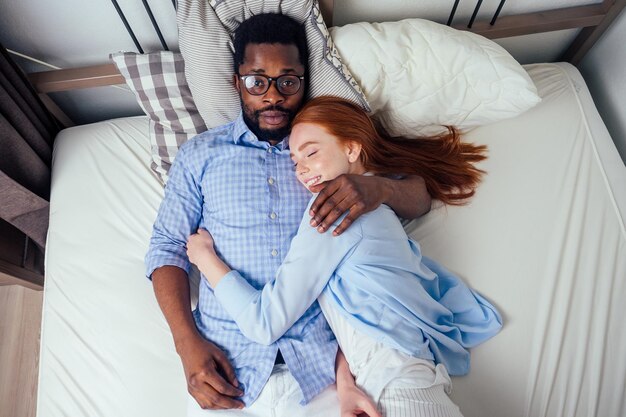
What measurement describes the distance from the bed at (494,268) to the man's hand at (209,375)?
0.16 meters

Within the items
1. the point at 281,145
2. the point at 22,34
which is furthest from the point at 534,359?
the point at 22,34

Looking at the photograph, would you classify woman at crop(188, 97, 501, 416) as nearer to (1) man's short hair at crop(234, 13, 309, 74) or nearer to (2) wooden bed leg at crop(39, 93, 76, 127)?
(1) man's short hair at crop(234, 13, 309, 74)

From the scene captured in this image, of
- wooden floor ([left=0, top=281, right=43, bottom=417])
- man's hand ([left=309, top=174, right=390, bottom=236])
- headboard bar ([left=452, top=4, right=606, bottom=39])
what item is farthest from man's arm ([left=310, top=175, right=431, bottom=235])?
wooden floor ([left=0, top=281, right=43, bottom=417])

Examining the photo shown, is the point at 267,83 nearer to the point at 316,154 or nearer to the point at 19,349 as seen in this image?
the point at 316,154

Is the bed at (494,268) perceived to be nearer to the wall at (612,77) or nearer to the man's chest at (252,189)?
the wall at (612,77)

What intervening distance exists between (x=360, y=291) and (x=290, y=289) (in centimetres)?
17

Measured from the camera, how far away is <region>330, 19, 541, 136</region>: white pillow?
1.24 m

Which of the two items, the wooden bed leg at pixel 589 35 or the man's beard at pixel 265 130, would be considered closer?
the man's beard at pixel 265 130

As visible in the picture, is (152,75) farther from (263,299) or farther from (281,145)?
(263,299)

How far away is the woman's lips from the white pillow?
0.26 meters

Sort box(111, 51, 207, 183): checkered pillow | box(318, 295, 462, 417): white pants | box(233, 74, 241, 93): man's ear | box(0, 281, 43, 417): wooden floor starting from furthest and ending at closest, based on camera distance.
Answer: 1. box(0, 281, 43, 417): wooden floor
2. box(111, 51, 207, 183): checkered pillow
3. box(233, 74, 241, 93): man's ear
4. box(318, 295, 462, 417): white pants

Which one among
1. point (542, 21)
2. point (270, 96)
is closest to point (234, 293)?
point (270, 96)

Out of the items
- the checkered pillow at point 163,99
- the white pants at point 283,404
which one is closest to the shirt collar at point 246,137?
the checkered pillow at point 163,99

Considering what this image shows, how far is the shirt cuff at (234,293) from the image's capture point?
103 cm
